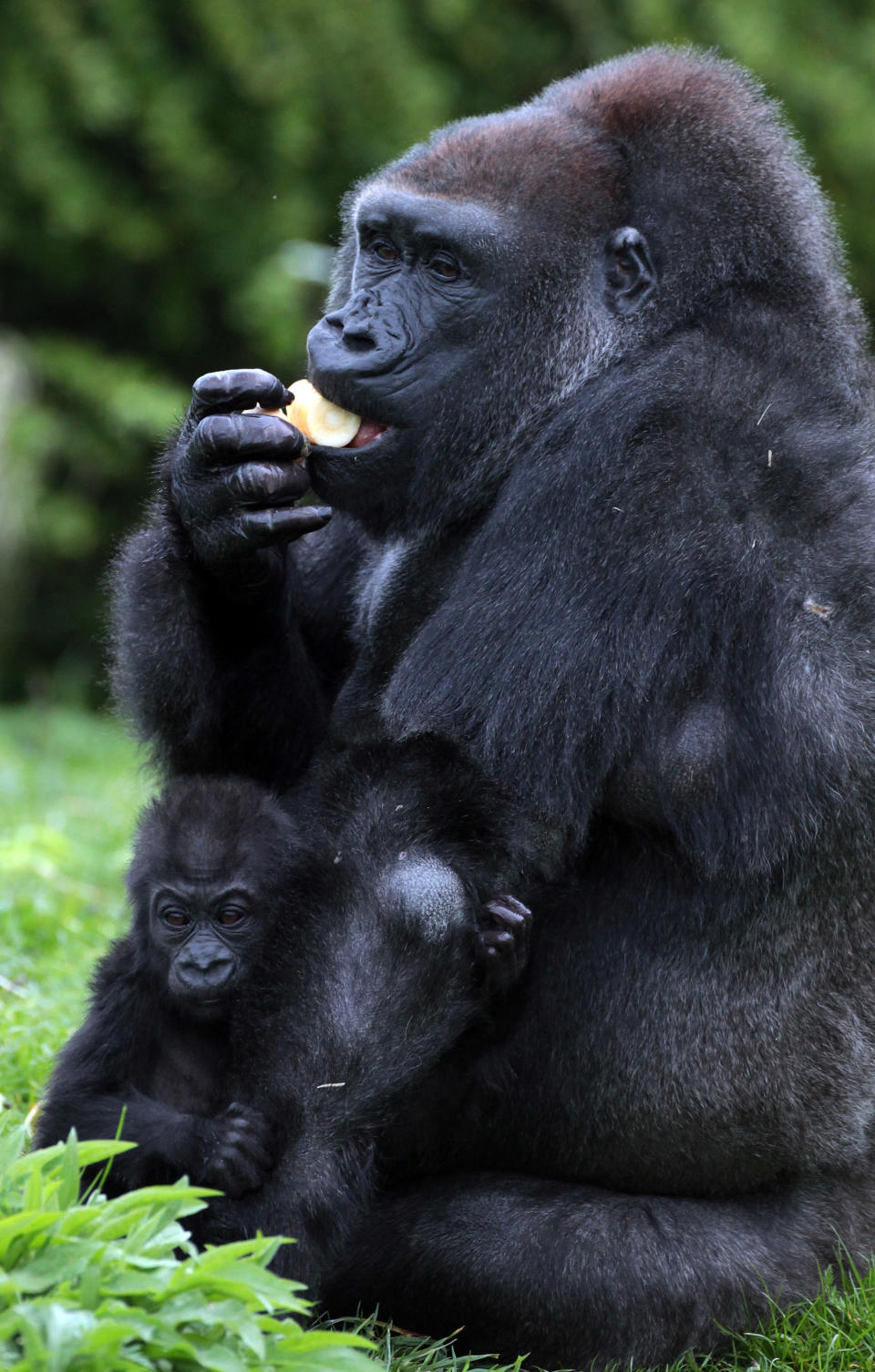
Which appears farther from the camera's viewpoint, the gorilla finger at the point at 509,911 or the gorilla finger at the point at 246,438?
the gorilla finger at the point at 246,438

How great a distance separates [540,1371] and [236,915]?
1.00 meters

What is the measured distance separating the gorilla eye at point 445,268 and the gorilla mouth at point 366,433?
308 millimetres

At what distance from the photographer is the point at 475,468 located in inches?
121

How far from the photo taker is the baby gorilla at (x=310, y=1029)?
2.70 meters

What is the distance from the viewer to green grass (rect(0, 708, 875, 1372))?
200 centimetres

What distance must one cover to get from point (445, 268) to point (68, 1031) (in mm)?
1992

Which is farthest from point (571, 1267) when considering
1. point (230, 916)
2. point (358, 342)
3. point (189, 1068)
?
point (358, 342)

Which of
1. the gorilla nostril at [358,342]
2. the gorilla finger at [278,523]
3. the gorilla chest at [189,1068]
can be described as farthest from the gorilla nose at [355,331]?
the gorilla chest at [189,1068]

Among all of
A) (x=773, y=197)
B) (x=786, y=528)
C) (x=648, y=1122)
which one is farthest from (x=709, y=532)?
(x=648, y=1122)

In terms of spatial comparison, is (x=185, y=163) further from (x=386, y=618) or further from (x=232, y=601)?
(x=386, y=618)

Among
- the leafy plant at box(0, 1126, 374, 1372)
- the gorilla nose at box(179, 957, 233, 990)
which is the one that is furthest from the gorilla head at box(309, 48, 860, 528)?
the leafy plant at box(0, 1126, 374, 1372)

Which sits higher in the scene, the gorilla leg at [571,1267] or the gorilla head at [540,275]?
the gorilla head at [540,275]

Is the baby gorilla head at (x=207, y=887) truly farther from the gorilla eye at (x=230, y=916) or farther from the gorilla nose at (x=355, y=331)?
the gorilla nose at (x=355, y=331)

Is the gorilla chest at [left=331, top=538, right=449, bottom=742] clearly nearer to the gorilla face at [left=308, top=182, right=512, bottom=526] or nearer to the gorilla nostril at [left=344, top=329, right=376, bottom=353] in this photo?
the gorilla face at [left=308, top=182, right=512, bottom=526]
